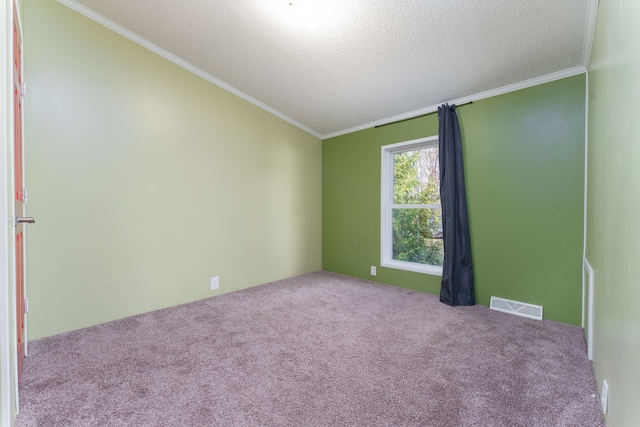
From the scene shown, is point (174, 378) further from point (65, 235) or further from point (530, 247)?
Answer: point (530, 247)

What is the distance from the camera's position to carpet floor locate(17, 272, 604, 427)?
4.41ft

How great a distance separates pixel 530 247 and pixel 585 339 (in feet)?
2.58

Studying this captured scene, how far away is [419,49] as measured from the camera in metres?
2.29

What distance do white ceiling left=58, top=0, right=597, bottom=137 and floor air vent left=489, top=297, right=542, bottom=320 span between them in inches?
80.0

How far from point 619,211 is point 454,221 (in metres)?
1.83

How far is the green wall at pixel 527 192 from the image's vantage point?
2.37 meters

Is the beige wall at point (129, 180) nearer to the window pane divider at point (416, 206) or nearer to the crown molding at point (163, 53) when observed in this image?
the crown molding at point (163, 53)

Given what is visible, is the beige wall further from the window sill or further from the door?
the window sill

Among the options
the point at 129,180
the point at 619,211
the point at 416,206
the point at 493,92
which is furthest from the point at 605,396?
the point at 129,180

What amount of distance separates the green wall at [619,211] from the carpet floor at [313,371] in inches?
14.6

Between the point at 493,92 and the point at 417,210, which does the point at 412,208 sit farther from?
the point at 493,92

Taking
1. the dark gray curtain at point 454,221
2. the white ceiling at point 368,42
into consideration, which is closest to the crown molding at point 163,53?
the white ceiling at point 368,42

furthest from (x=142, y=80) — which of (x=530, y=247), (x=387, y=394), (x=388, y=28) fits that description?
(x=530, y=247)

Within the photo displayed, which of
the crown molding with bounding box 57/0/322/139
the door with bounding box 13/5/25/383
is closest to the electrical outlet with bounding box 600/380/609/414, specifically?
the door with bounding box 13/5/25/383
